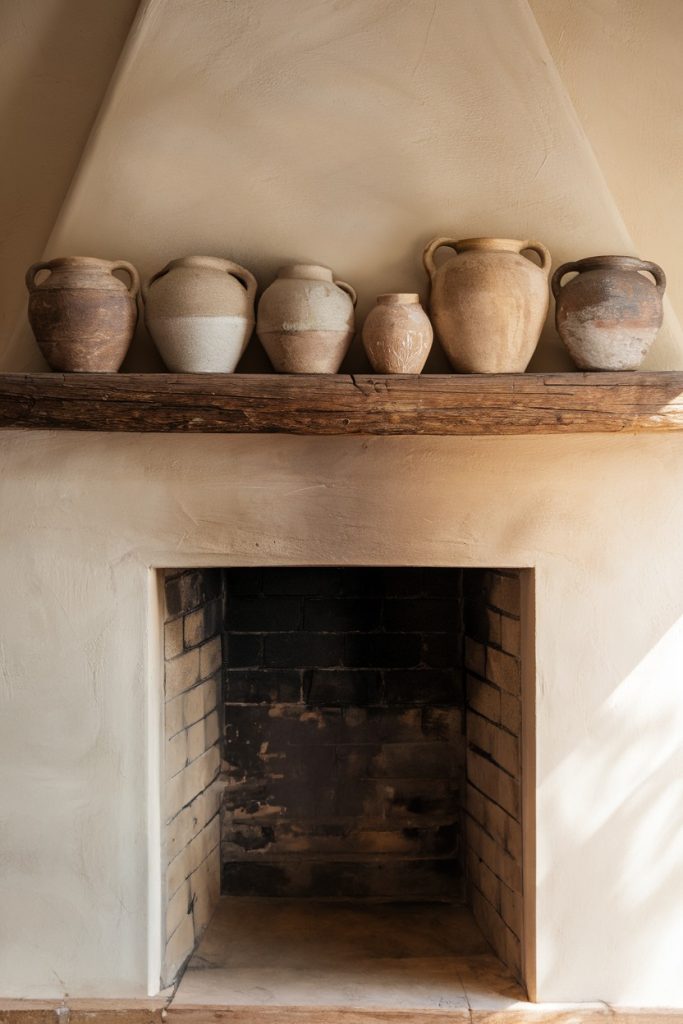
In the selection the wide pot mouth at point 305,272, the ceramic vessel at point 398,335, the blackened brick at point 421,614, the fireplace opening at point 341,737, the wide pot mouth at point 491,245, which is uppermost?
the wide pot mouth at point 491,245

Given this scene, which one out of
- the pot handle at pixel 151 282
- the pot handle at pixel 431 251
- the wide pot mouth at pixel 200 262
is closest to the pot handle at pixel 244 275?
the wide pot mouth at pixel 200 262

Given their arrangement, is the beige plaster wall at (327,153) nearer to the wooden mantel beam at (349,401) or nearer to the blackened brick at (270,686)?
the wooden mantel beam at (349,401)

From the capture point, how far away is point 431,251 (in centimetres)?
199

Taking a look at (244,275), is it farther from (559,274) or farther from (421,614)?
(421,614)

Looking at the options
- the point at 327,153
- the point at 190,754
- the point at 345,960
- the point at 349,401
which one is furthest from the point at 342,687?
the point at 327,153

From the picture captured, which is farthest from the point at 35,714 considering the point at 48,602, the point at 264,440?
the point at 264,440

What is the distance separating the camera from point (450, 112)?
80.0 inches

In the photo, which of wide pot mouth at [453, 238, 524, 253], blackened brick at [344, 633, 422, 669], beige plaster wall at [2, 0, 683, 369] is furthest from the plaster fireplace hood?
blackened brick at [344, 633, 422, 669]

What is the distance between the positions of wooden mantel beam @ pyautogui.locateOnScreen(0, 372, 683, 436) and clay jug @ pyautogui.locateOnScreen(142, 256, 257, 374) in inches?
4.0

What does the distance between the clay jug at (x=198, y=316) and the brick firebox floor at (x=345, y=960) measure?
1.44m

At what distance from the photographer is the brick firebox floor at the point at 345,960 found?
204 centimetres

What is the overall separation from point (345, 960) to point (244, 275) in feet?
5.56

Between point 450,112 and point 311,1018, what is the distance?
2071 millimetres

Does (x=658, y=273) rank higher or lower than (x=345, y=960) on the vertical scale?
higher
